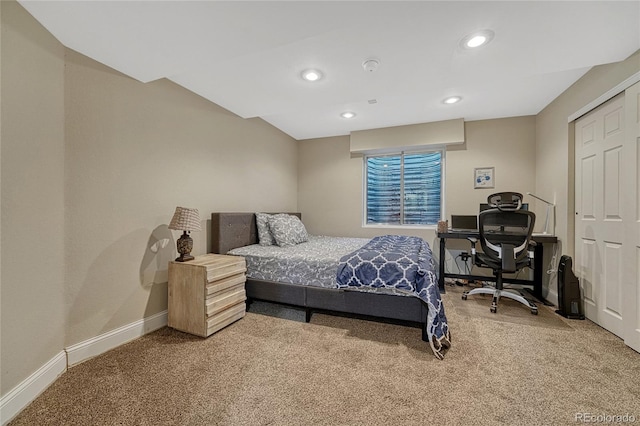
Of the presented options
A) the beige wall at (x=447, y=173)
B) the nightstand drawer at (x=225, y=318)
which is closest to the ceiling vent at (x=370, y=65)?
the beige wall at (x=447, y=173)

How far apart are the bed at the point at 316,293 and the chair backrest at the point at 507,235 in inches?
53.6

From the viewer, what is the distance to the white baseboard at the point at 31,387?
3.98 ft

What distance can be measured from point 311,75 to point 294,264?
5.97 ft

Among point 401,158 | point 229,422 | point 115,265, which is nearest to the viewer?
point 229,422

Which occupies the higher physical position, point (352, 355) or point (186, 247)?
point (186, 247)

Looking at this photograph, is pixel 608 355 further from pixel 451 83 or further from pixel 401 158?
pixel 401 158

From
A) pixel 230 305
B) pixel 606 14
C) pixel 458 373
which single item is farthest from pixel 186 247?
pixel 606 14

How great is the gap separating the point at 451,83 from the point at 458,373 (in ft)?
7.92

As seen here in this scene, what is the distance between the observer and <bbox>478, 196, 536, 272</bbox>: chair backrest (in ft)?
8.54

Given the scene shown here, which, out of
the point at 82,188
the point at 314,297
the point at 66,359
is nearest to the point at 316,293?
the point at 314,297

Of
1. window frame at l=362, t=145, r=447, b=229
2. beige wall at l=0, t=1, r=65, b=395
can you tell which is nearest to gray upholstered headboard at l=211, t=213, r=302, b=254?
beige wall at l=0, t=1, r=65, b=395

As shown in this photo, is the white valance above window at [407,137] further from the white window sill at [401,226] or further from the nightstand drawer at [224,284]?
the nightstand drawer at [224,284]

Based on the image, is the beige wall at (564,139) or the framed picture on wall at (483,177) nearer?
the beige wall at (564,139)

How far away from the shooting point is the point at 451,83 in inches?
88.8
